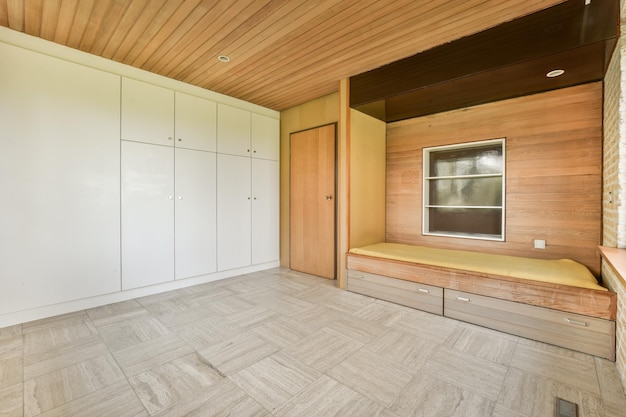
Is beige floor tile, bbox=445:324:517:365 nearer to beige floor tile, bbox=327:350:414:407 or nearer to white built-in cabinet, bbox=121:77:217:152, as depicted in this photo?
beige floor tile, bbox=327:350:414:407

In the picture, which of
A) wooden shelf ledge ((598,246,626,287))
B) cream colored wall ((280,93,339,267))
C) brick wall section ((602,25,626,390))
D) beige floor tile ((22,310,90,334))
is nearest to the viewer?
wooden shelf ledge ((598,246,626,287))

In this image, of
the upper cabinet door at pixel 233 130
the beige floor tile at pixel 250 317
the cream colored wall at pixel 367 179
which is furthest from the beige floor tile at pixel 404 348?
the upper cabinet door at pixel 233 130

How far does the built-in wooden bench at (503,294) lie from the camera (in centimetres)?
193

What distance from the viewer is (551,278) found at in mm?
2115

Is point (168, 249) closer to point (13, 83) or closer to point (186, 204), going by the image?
point (186, 204)

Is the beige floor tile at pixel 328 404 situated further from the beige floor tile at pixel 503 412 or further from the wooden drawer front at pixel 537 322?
the wooden drawer front at pixel 537 322

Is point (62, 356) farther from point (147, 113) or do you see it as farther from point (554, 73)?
point (554, 73)

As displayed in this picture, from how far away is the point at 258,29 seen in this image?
243cm

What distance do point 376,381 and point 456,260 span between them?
158 centimetres

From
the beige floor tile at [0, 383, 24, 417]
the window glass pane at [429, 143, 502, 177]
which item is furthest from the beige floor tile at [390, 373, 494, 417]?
the window glass pane at [429, 143, 502, 177]

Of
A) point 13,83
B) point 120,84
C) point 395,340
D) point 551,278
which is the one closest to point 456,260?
point 551,278

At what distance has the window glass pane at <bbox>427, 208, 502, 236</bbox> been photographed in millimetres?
3342

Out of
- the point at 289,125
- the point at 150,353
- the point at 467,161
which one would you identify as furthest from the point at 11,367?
the point at 467,161

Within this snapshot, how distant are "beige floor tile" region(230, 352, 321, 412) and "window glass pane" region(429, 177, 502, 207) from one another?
112 inches
